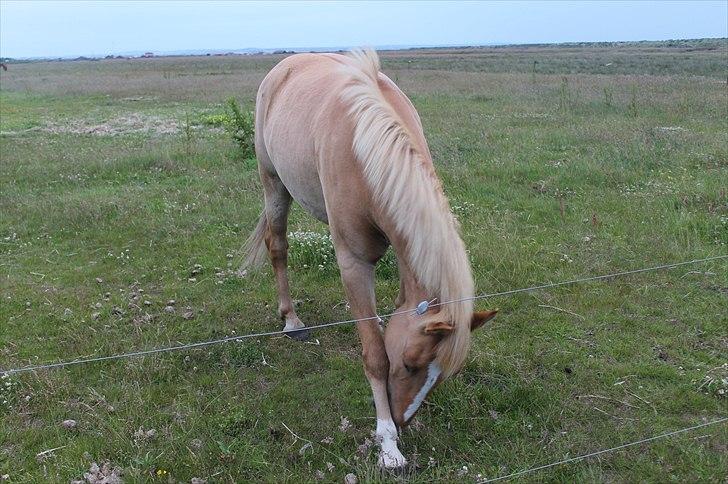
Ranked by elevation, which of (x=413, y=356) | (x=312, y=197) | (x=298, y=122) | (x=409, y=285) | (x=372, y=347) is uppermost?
(x=298, y=122)

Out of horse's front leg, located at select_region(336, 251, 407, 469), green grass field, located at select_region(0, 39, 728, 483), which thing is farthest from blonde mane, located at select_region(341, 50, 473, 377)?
green grass field, located at select_region(0, 39, 728, 483)

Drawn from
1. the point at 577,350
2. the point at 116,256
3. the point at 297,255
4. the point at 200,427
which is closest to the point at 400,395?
the point at 200,427

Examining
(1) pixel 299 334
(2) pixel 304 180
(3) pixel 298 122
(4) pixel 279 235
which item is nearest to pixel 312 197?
(2) pixel 304 180

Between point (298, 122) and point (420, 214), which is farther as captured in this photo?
point (298, 122)

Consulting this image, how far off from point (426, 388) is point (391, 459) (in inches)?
20.1

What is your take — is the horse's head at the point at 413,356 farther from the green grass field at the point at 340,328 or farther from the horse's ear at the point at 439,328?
the green grass field at the point at 340,328

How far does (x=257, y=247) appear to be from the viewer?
570cm

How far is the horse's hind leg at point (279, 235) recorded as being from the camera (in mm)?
5242

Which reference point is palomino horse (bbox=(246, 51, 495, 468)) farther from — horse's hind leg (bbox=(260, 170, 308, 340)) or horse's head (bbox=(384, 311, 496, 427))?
horse's hind leg (bbox=(260, 170, 308, 340))

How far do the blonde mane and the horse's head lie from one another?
0.06 meters

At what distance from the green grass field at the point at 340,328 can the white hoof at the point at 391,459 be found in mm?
73

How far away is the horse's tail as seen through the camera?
18.5 feet

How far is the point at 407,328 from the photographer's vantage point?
10.3 feet

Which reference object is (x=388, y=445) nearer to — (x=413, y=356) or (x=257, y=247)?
(x=413, y=356)
